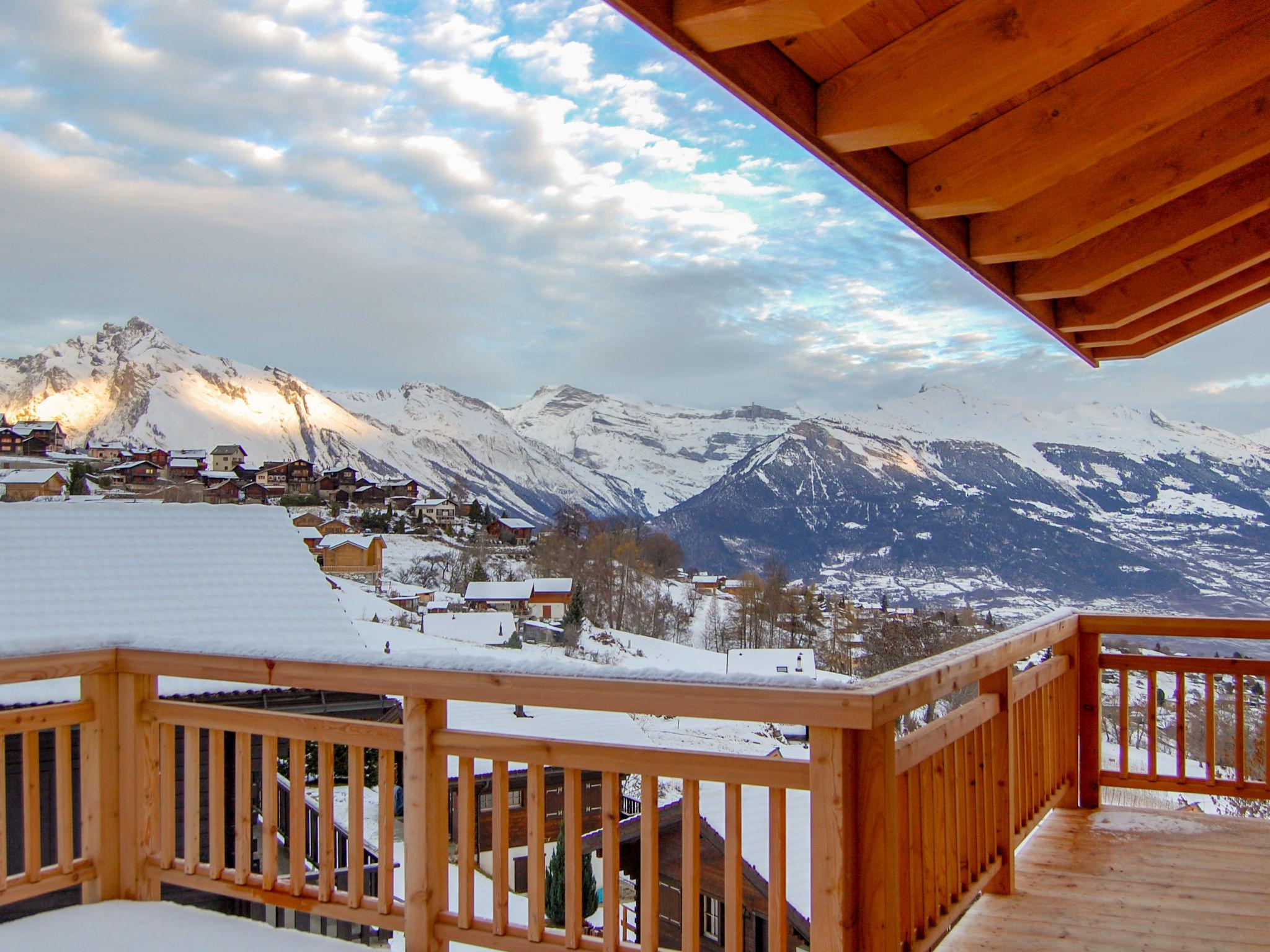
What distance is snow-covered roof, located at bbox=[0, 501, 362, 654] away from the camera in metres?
7.15

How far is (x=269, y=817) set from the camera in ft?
7.65

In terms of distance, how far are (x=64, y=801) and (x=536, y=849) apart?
1615 millimetres

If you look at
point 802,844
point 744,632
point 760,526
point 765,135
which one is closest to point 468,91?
point 765,135

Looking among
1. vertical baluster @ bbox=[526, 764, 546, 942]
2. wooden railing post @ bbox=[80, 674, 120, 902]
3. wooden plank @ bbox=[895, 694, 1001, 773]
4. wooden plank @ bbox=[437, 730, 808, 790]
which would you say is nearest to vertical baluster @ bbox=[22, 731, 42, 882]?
wooden railing post @ bbox=[80, 674, 120, 902]

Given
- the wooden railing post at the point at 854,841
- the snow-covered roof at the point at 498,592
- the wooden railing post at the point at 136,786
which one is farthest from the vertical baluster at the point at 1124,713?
the snow-covered roof at the point at 498,592

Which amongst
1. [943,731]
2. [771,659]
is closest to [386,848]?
[943,731]

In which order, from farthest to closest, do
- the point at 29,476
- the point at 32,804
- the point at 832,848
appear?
the point at 29,476 → the point at 32,804 → the point at 832,848

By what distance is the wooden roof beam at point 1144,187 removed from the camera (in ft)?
7.94

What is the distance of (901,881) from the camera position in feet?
6.20

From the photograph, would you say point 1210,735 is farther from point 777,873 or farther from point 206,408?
point 206,408

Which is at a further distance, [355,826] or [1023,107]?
[1023,107]

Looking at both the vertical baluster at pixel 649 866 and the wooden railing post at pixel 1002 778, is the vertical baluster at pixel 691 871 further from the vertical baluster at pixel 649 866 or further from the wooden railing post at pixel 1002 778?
the wooden railing post at pixel 1002 778

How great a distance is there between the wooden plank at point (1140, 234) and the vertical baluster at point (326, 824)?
274 centimetres

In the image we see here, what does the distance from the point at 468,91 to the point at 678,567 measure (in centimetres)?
4932
